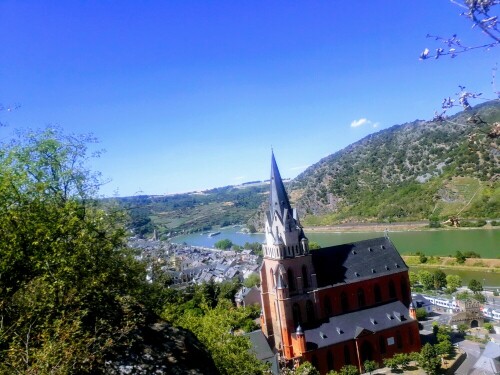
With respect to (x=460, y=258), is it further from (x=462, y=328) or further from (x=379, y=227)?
(x=379, y=227)

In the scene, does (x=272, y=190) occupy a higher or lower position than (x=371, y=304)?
higher

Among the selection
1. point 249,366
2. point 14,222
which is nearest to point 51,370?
point 14,222

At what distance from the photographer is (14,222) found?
29.8ft

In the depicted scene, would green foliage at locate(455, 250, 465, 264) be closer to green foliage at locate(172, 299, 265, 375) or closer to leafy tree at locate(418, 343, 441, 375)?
leafy tree at locate(418, 343, 441, 375)

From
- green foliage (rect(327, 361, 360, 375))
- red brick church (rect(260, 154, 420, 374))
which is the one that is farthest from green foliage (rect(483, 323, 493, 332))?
green foliage (rect(327, 361, 360, 375))

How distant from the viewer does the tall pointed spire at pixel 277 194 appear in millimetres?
33469

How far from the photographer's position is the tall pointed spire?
33469 millimetres

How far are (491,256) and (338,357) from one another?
4800cm

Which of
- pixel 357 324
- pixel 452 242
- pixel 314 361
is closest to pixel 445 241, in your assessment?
pixel 452 242

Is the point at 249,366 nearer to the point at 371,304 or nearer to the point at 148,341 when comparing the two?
the point at 148,341

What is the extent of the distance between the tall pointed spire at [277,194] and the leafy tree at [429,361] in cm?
1451

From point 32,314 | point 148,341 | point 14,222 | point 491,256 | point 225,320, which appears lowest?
point 491,256

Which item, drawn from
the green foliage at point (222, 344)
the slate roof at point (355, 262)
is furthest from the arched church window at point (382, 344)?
the green foliage at point (222, 344)

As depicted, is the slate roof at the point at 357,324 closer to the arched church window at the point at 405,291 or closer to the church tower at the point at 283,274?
the arched church window at the point at 405,291
